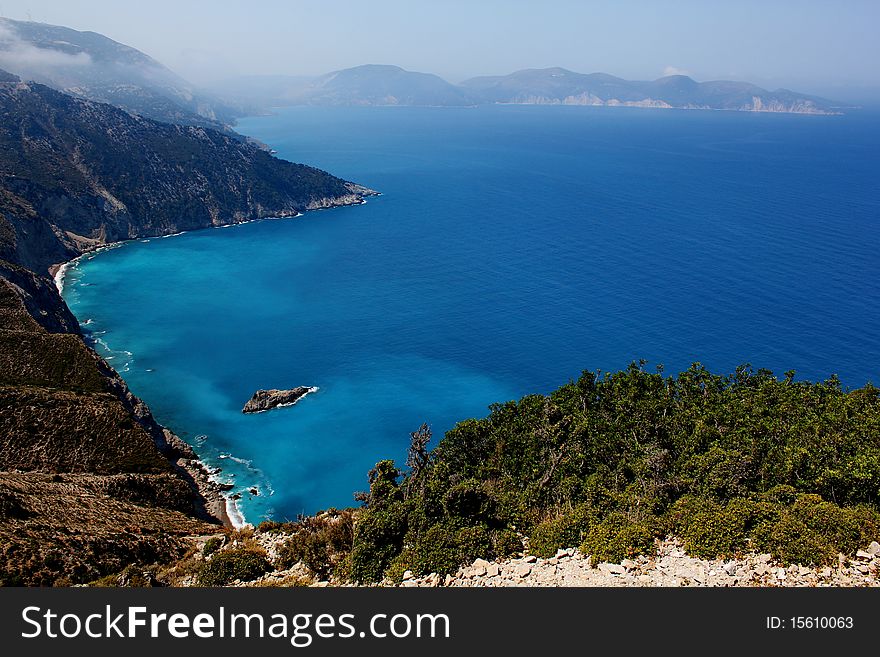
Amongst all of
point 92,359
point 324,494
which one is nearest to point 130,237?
point 92,359

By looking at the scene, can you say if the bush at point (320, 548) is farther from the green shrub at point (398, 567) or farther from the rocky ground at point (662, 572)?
the green shrub at point (398, 567)

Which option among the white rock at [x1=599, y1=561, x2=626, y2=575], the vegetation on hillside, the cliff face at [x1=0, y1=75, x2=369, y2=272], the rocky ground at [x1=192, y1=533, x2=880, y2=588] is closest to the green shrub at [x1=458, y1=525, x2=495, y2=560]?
the vegetation on hillside

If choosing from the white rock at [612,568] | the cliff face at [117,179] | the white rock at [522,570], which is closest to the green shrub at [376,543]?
the white rock at [522,570]

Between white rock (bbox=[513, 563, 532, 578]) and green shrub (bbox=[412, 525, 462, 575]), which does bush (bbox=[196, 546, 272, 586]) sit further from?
white rock (bbox=[513, 563, 532, 578])

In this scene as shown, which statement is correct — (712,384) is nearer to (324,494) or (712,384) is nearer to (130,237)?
(324,494)

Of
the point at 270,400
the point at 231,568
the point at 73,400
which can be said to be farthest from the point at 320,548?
the point at 270,400

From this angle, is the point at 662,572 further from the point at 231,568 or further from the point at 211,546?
the point at 211,546

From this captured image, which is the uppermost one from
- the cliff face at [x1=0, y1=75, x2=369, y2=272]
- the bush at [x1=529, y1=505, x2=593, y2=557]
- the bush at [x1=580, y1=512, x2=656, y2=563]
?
the cliff face at [x1=0, y1=75, x2=369, y2=272]
